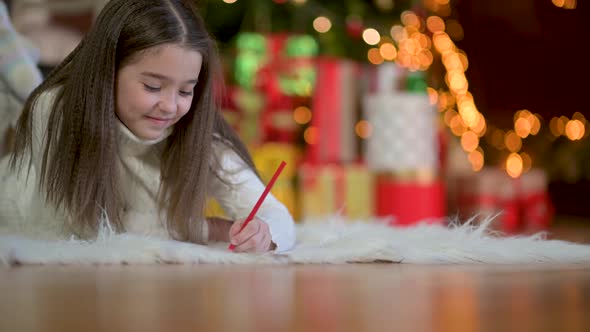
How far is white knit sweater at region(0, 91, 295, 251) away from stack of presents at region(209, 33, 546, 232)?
3.05ft

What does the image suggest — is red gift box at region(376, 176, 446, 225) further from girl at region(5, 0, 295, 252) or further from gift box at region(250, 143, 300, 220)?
girl at region(5, 0, 295, 252)

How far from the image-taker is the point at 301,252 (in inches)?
43.9

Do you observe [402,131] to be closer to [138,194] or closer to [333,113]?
[333,113]

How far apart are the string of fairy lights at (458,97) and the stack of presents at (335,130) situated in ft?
1.65

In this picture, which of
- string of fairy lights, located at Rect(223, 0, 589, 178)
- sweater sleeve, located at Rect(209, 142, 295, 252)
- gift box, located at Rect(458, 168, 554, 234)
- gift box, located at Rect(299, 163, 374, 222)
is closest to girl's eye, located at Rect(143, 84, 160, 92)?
sweater sleeve, located at Rect(209, 142, 295, 252)

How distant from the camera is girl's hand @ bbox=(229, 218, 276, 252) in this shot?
3.70 feet

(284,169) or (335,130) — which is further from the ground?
(335,130)

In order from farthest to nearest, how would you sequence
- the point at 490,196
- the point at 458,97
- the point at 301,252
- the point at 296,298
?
the point at 458,97
the point at 490,196
the point at 301,252
the point at 296,298

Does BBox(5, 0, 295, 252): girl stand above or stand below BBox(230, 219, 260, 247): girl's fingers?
above

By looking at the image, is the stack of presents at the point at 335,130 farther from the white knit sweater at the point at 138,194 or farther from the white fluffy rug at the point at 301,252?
the white fluffy rug at the point at 301,252

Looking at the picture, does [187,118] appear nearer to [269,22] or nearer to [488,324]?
[488,324]

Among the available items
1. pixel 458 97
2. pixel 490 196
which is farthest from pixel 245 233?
pixel 458 97

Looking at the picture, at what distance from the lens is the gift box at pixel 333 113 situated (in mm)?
2354

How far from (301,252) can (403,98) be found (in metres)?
1.28
